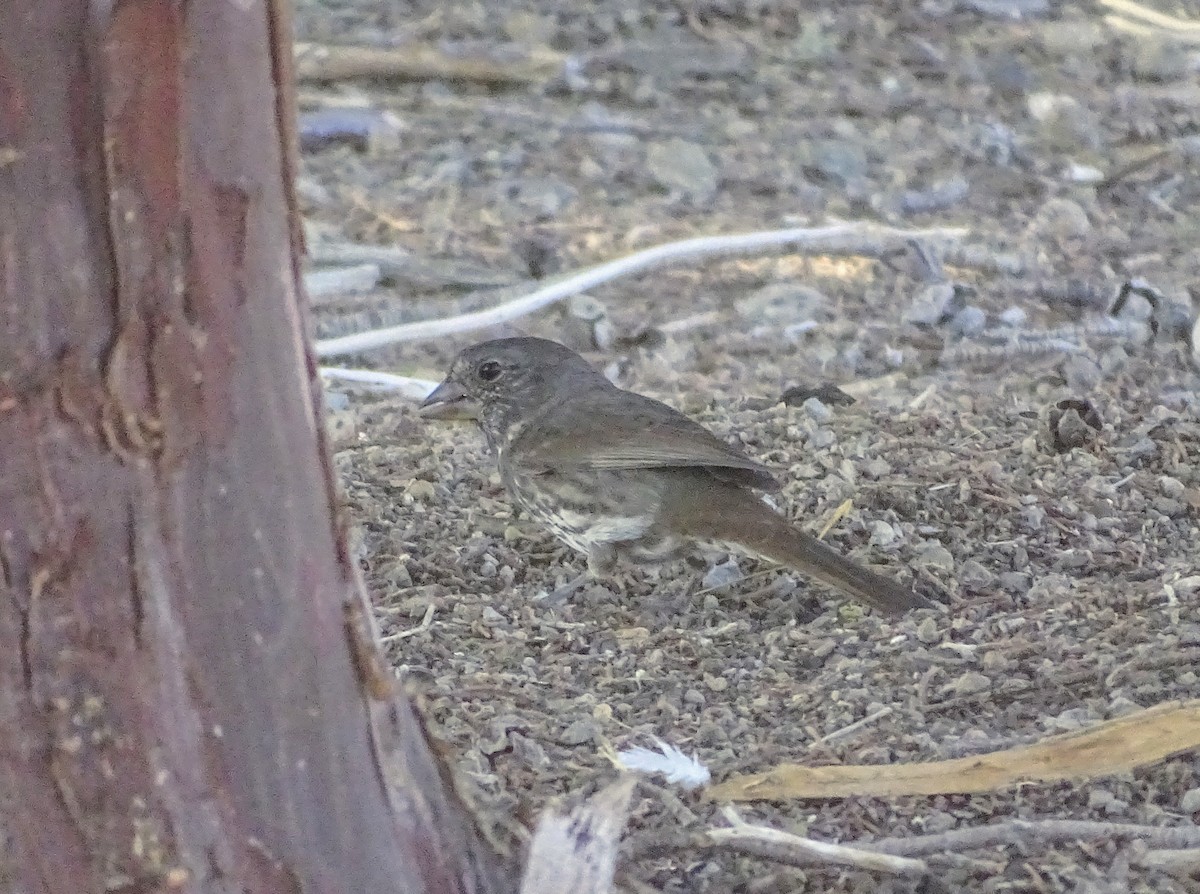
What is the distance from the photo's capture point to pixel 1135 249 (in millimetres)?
6512

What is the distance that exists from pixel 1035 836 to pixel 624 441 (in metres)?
1.85

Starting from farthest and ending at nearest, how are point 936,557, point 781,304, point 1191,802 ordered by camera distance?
point 781,304 → point 936,557 → point 1191,802

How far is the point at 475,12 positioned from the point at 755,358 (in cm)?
398

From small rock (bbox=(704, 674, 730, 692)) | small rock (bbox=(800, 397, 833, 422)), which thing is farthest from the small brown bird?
small rock (bbox=(800, 397, 833, 422))

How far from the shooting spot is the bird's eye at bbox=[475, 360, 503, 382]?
4520mm

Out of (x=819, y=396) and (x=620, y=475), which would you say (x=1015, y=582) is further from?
(x=819, y=396)

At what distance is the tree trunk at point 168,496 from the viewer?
166cm

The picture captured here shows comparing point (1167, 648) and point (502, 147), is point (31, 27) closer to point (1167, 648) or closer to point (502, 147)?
point (1167, 648)

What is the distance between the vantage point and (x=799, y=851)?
94.7 inches

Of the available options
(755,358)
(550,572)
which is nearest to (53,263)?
(550,572)

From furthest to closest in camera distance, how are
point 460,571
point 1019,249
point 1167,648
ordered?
point 1019,249 → point 460,571 → point 1167,648

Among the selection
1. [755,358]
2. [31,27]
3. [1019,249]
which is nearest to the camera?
[31,27]

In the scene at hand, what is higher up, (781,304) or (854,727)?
(854,727)

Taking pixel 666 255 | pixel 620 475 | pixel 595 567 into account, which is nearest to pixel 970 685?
pixel 595 567
